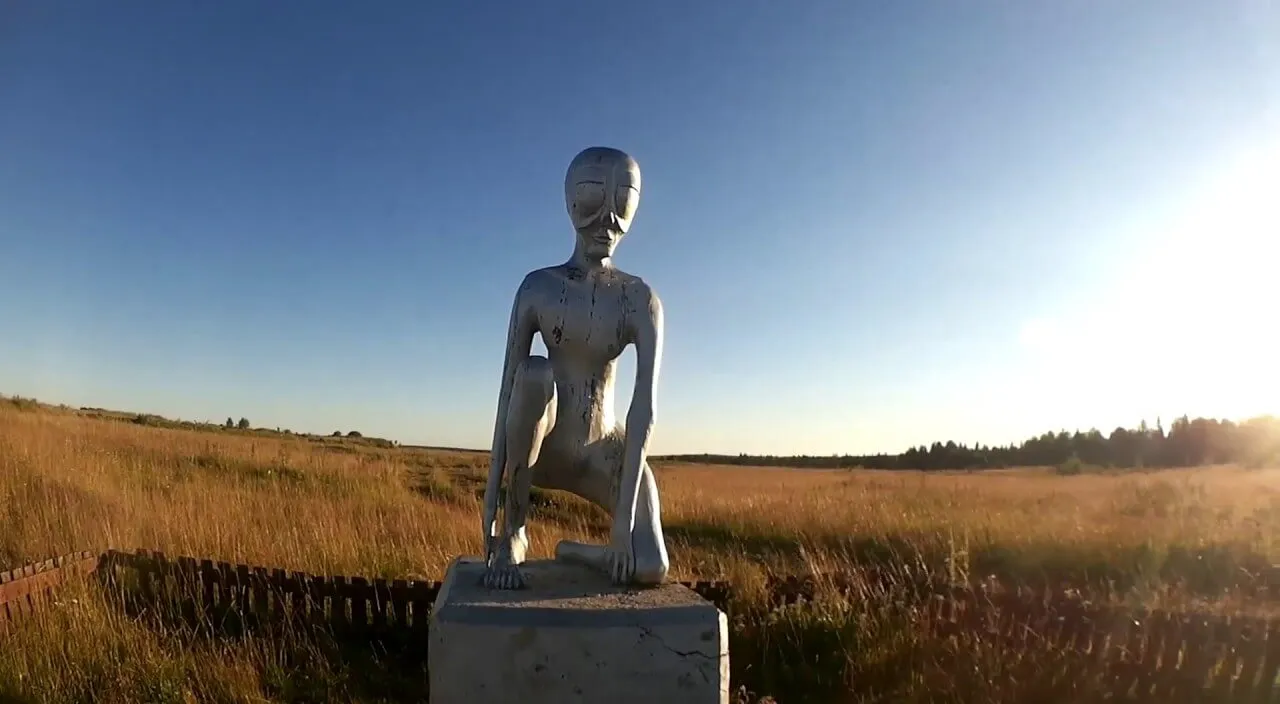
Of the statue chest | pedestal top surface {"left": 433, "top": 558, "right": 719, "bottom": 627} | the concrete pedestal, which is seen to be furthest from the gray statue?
the concrete pedestal

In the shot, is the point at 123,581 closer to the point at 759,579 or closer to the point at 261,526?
the point at 261,526

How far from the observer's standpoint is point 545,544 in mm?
6438

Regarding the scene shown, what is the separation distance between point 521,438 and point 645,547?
55cm

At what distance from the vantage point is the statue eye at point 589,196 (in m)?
2.96

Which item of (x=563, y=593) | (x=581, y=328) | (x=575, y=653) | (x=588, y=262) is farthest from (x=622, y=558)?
(x=588, y=262)

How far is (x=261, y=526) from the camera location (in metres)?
6.97

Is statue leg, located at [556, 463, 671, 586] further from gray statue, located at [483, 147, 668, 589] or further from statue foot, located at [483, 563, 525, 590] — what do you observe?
statue foot, located at [483, 563, 525, 590]

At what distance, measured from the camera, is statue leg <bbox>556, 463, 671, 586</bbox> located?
2.80m

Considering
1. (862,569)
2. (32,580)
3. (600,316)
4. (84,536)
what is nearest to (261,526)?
(84,536)

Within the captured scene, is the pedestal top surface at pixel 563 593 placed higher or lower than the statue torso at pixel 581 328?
lower

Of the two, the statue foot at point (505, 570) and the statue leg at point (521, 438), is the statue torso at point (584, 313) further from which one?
the statue foot at point (505, 570)

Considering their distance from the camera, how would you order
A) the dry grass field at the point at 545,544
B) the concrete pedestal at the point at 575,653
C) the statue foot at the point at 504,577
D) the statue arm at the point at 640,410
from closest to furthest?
the concrete pedestal at the point at 575,653 < the statue foot at the point at 504,577 < the statue arm at the point at 640,410 < the dry grass field at the point at 545,544

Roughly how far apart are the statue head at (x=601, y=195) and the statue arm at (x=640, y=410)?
0.88ft

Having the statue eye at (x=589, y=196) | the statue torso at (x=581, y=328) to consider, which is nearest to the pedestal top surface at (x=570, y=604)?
the statue torso at (x=581, y=328)
